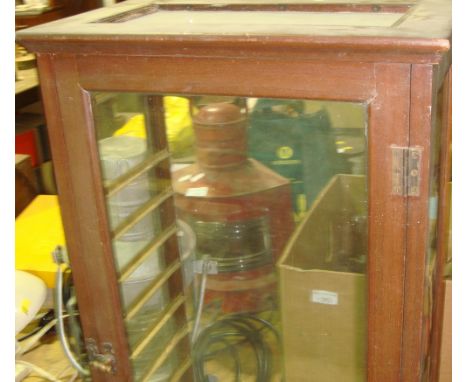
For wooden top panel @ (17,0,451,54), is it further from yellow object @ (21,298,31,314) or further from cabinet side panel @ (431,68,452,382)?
yellow object @ (21,298,31,314)

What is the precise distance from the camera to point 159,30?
2.24 ft

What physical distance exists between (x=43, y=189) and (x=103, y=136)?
111 centimetres

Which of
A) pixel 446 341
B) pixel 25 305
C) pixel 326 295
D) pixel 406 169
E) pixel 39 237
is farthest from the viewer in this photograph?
pixel 39 237

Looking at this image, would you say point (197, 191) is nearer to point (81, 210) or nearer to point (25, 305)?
point (81, 210)

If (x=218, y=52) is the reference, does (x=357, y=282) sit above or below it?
below

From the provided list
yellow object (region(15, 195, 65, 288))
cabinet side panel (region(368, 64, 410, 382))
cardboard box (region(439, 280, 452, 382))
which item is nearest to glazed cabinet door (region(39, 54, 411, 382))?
cabinet side panel (region(368, 64, 410, 382))

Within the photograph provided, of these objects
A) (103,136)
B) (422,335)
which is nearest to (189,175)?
(103,136)

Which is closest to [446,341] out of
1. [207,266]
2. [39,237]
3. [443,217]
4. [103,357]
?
[443,217]

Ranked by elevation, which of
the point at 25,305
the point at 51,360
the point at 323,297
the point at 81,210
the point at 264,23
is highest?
the point at 264,23

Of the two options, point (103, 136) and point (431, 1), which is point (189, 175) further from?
point (431, 1)

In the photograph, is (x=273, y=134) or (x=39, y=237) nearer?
(x=273, y=134)

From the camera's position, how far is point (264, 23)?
711 mm

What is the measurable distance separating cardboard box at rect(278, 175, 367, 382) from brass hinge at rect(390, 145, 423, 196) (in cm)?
4

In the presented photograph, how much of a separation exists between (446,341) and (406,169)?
48cm
